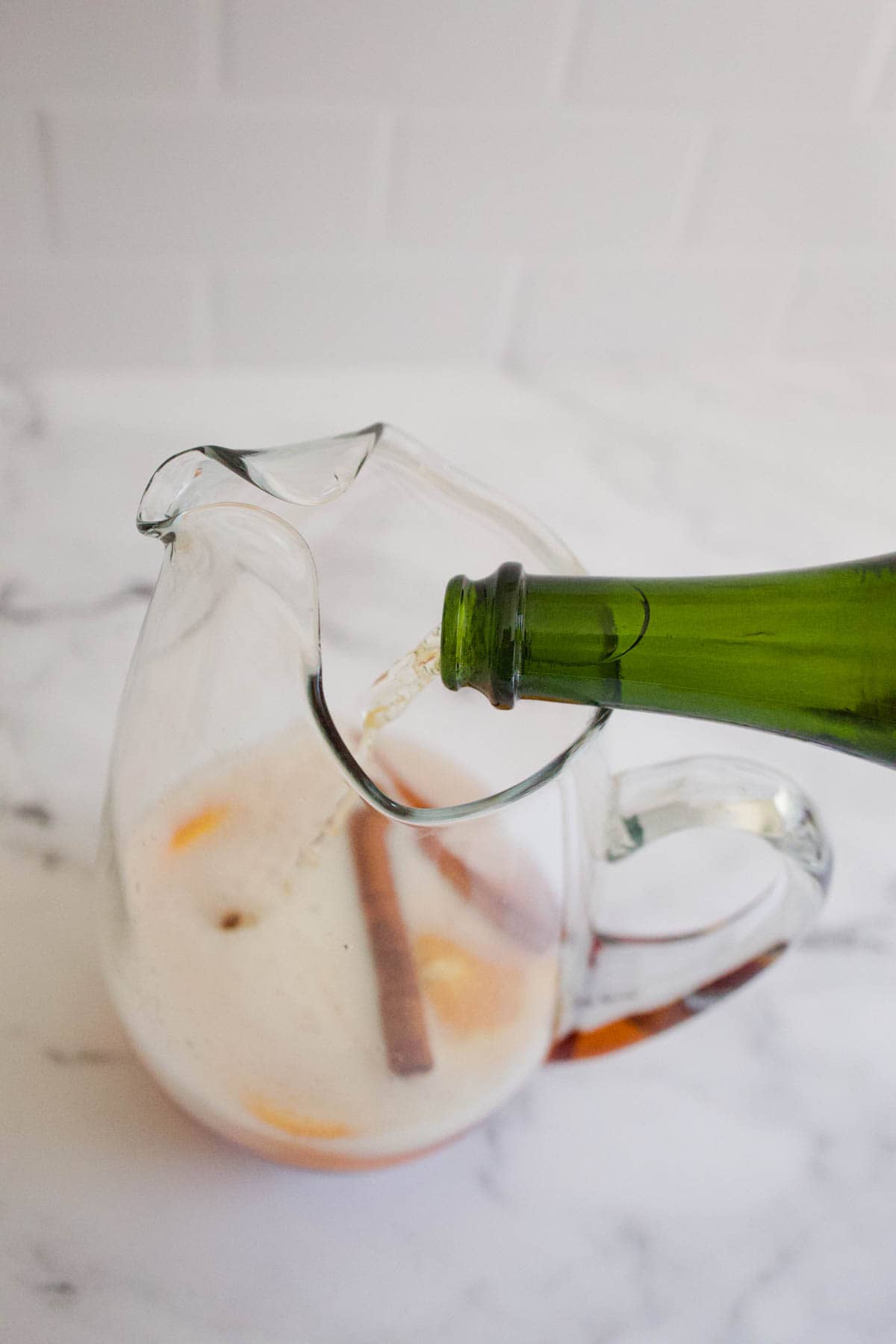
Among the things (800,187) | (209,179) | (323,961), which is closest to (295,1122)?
(323,961)

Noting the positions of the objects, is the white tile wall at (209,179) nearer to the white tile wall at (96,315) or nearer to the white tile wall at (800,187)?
the white tile wall at (96,315)

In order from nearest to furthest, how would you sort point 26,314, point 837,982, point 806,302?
point 837,982 → point 26,314 → point 806,302

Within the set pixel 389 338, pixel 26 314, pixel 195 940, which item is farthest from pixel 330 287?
pixel 195 940

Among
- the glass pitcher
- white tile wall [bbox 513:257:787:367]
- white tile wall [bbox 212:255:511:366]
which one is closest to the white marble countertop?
the glass pitcher

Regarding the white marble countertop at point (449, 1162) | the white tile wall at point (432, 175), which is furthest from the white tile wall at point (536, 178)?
the white marble countertop at point (449, 1162)

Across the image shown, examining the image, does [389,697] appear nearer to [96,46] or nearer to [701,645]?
[701,645]

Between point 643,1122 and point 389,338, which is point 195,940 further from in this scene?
point 389,338

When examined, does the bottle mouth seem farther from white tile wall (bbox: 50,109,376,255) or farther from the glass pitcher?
white tile wall (bbox: 50,109,376,255)
